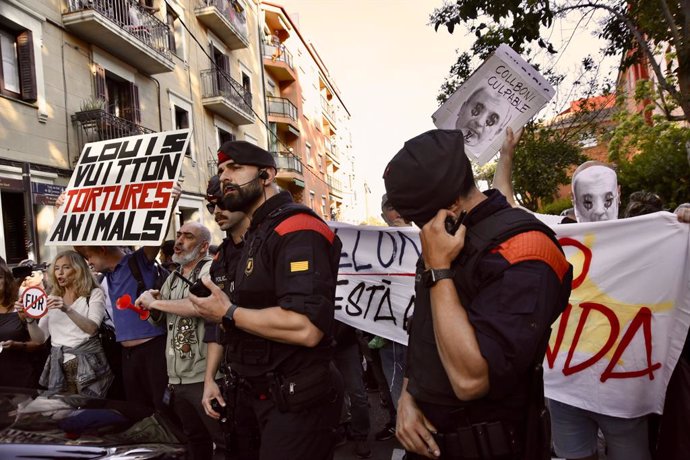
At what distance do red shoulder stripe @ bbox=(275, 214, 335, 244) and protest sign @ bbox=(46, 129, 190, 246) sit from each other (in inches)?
50.5

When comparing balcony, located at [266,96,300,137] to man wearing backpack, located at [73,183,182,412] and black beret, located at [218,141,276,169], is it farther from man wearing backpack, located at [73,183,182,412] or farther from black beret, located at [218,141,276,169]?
black beret, located at [218,141,276,169]

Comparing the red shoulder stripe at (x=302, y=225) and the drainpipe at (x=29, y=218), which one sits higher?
the drainpipe at (x=29, y=218)

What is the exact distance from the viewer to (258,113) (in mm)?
22828

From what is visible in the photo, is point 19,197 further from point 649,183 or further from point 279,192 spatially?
point 649,183

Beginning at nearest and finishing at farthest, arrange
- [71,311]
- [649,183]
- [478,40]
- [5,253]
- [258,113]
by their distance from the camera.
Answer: [71,311]
[478,40]
[649,183]
[5,253]
[258,113]

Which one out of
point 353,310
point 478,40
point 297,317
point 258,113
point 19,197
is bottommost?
point 353,310

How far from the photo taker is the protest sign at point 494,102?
294 centimetres

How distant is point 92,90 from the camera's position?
38.6ft

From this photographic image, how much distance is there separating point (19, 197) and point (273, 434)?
9388 mm

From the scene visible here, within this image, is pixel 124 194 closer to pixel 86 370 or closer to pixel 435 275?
pixel 86 370

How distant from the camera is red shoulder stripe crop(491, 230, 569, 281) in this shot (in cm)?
141

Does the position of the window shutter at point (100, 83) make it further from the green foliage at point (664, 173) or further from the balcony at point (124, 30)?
the green foliage at point (664, 173)

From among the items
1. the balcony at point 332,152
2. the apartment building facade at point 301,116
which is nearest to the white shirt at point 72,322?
the apartment building facade at point 301,116

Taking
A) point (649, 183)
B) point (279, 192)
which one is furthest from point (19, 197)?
point (649, 183)
